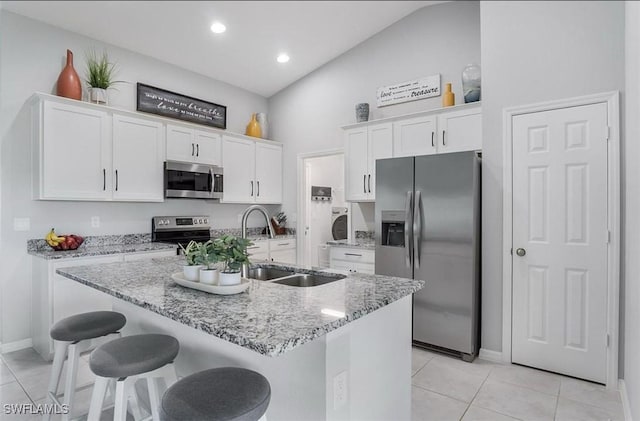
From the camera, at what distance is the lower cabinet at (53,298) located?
113 inches

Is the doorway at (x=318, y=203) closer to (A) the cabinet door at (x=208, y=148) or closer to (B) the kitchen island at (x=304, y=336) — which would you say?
(A) the cabinet door at (x=208, y=148)

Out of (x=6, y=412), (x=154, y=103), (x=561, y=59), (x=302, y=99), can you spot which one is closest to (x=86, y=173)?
(x=154, y=103)

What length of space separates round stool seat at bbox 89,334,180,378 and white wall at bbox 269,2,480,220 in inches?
139

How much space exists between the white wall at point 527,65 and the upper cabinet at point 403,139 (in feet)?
1.28

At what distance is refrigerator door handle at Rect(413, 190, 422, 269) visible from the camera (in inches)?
124

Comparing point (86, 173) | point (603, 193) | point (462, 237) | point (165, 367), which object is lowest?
point (165, 367)

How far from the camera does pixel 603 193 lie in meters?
2.48

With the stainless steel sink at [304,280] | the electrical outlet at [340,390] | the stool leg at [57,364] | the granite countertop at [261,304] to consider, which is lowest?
the stool leg at [57,364]

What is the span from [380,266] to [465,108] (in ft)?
5.74

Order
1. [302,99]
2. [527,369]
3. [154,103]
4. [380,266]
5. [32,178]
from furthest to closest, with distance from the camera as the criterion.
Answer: [302,99] < [154,103] < [380,266] < [32,178] < [527,369]

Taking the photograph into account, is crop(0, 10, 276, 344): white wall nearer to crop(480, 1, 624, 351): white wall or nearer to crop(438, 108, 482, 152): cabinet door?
crop(438, 108, 482, 152): cabinet door

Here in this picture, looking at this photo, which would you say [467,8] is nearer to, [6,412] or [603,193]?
[603,193]

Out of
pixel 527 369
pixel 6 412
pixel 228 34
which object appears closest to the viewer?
pixel 6 412

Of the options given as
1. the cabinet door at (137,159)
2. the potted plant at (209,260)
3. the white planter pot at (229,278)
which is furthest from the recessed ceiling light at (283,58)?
the white planter pot at (229,278)
